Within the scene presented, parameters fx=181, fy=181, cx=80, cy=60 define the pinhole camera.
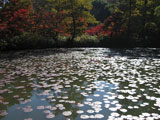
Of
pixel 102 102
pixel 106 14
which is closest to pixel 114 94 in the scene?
pixel 102 102

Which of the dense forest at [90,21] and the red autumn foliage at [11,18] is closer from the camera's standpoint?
the red autumn foliage at [11,18]

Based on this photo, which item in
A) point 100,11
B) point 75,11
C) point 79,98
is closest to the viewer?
point 79,98

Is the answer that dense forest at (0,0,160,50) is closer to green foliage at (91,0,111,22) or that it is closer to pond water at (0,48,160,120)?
pond water at (0,48,160,120)

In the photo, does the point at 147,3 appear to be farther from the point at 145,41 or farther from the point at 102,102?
the point at 102,102

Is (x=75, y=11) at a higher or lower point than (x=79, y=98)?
higher

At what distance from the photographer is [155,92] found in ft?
19.1

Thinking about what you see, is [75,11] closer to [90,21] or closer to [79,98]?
[90,21]

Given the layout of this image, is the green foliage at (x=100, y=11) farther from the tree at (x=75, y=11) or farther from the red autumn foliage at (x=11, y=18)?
the red autumn foliage at (x=11, y=18)

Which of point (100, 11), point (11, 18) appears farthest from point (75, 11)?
point (100, 11)

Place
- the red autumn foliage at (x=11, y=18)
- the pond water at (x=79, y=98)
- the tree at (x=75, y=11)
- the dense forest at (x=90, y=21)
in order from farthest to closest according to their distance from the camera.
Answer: the tree at (x=75, y=11) < the dense forest at (x=90, y=21) < the red autumn foliage at (x=11, y=18) < the pond water at (x=79, y=98)

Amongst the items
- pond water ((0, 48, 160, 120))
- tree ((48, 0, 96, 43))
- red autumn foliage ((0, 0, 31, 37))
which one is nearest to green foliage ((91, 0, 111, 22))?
tree ((48, 0, 96, 43))

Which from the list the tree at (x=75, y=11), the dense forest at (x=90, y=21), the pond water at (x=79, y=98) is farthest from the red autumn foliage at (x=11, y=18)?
the pond water at (x=79, y=98)

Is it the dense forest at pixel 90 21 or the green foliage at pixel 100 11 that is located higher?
the green foliage at pixel 100 11

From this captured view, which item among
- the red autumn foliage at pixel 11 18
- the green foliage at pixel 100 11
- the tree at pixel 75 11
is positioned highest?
the green foliage at pixel 100 11
